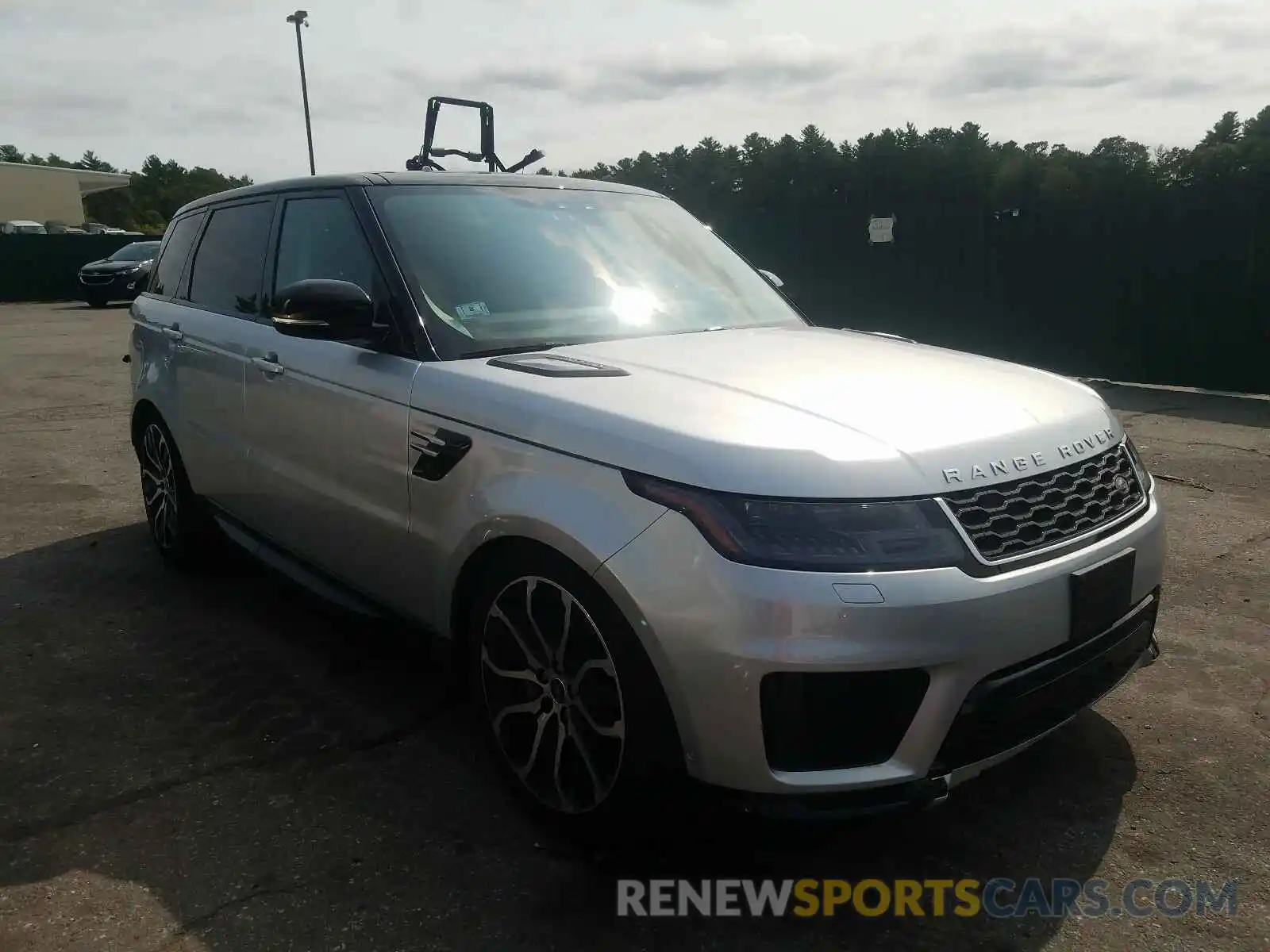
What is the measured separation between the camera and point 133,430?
5.37m

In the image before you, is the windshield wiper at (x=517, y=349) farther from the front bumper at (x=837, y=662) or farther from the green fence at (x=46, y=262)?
the green fence at (x=46, y=262)

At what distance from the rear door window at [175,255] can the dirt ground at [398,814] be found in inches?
59.5

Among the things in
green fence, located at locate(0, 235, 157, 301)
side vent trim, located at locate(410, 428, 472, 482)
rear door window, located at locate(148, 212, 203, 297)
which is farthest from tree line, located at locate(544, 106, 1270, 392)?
green fence, located at locate(0, 235, 157, 301)

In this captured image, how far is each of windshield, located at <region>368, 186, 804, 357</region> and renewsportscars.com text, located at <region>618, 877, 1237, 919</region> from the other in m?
1.58

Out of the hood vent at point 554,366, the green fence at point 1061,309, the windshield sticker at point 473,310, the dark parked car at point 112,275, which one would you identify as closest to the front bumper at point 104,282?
the dark parked car at point 112,275

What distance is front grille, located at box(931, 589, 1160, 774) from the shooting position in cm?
228

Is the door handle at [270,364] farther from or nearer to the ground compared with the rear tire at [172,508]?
farther from the ground

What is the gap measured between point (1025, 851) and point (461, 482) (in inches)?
68.3

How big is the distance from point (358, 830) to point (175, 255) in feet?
11.1

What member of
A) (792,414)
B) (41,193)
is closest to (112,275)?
(792,414)

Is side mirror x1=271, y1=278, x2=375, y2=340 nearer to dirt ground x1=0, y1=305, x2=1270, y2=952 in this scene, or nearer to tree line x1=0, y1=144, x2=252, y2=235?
dirt ground x1=0, y1=305, x2=1270, y2=952

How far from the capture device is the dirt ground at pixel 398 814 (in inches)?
95.7

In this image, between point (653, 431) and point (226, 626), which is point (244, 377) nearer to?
point (226, 626)

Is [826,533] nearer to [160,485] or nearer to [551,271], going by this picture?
[551,271]
